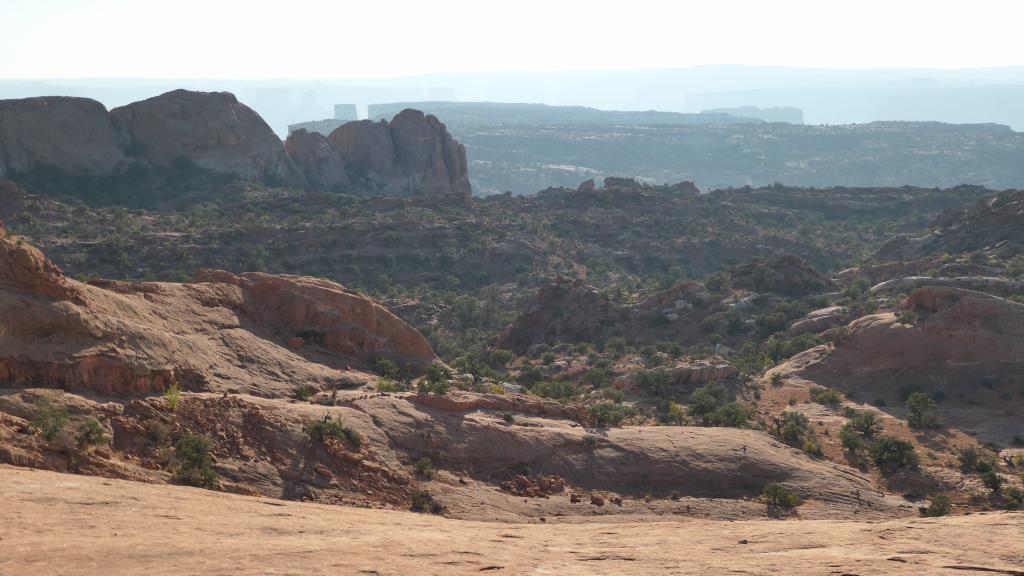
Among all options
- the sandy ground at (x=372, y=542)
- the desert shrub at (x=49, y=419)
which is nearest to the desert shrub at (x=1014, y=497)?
the sandy ground at (x=372, y=542)

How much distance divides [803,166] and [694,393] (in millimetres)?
156906

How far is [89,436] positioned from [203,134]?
70.1m

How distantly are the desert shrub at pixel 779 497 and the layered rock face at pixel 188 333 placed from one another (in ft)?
34.0

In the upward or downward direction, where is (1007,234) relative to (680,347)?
upward

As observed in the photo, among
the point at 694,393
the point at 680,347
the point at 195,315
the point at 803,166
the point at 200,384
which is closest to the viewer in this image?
the point at 200,384

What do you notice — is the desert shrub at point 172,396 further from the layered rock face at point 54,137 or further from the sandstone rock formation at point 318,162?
the sandstone rock formation at point 318,162

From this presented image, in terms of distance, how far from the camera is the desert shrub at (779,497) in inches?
897

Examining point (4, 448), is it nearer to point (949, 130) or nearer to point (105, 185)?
point (105, 185)

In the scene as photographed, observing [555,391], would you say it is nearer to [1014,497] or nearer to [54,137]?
[1014,497]

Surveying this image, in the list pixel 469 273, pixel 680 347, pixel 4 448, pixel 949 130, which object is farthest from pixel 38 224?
pixel 949 130

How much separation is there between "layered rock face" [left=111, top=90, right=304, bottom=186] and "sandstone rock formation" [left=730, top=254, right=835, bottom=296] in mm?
47349

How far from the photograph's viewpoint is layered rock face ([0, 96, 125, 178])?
7438cm

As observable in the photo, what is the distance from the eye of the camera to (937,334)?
36750mm

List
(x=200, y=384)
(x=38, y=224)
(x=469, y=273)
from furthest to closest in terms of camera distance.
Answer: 1. (x=469, y=273)
2. (x=38, y=224)
3. (x=200, y=384)
